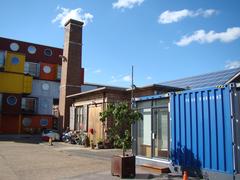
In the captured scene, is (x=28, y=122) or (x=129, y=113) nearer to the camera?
(x=129, y=113)

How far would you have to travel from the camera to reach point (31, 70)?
1916 inches

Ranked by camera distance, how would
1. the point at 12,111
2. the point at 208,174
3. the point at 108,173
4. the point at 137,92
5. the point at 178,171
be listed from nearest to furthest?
the point at 208,174 < the point at 178,171 < the point at 108,173 < the point at 137,92 < the point at 12,111

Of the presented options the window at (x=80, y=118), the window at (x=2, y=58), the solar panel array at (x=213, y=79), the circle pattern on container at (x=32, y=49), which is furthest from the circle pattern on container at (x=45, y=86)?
the solar panel array at (x=213, y=79)

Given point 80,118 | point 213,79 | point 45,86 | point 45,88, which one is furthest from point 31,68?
point 213,79

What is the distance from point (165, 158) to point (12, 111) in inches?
1390

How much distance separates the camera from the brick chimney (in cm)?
3103

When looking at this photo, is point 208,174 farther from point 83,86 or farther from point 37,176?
point 83,86

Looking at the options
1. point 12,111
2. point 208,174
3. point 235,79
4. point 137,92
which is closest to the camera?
point 208,174

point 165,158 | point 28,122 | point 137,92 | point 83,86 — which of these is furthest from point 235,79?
point 28,122

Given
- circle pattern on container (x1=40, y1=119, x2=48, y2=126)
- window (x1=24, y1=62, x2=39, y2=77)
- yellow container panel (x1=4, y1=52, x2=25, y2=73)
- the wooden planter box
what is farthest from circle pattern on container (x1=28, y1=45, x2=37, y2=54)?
the wooden planter box

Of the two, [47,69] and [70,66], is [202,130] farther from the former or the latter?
[47,69]

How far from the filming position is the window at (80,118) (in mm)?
26156

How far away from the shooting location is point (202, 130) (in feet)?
34.9

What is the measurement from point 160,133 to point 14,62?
3621cm
